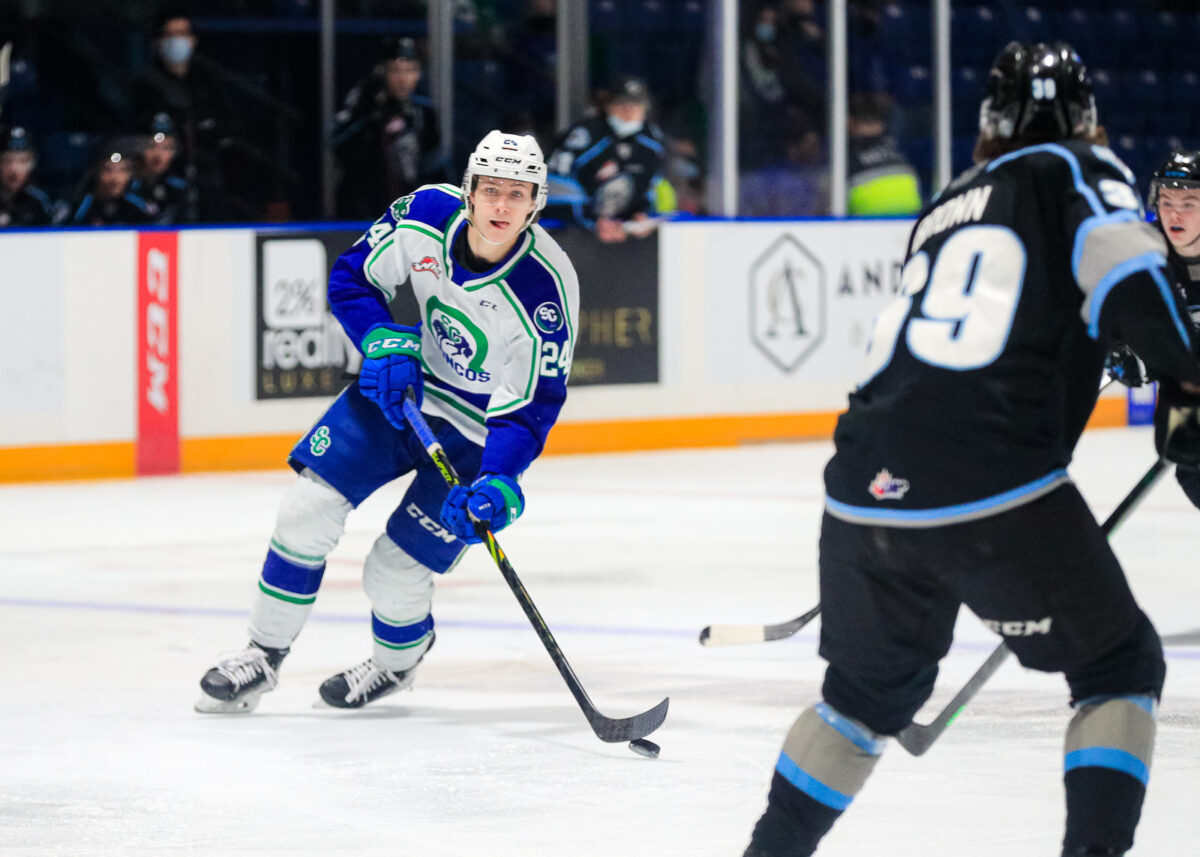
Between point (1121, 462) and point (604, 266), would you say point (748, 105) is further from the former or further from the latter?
point (1121, 462)

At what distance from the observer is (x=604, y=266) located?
9141mm

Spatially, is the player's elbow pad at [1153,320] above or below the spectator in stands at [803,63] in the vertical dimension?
below

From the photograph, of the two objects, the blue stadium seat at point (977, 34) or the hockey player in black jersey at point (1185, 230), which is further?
the blue stadium seat at point (977, 34)

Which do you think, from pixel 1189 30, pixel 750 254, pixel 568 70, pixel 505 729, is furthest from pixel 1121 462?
pixel 505 729

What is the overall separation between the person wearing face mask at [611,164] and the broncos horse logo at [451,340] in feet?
16.3

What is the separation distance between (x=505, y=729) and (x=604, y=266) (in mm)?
5243

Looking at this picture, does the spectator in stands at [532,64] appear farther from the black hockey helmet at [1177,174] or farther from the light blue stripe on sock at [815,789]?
the light blue stripe on sock at [815,789]

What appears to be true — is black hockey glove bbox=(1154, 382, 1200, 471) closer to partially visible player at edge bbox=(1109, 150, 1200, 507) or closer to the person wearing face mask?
partially visible player at edge bbox=(1109, 150, 1200, 507)

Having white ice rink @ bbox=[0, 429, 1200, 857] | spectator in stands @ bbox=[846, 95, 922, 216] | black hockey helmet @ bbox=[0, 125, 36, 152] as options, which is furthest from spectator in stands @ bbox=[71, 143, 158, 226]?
spectator in stands @ bbox=[846, 95, 922, 216]

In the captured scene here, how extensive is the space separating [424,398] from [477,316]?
0.65ft

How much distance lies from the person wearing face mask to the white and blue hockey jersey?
488cm

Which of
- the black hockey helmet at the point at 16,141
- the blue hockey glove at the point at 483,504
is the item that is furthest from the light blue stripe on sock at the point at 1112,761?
the black hockey helmet at the point at 16,141

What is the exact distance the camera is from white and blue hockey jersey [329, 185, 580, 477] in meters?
3.96

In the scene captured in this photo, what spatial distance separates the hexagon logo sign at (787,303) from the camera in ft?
31.1
